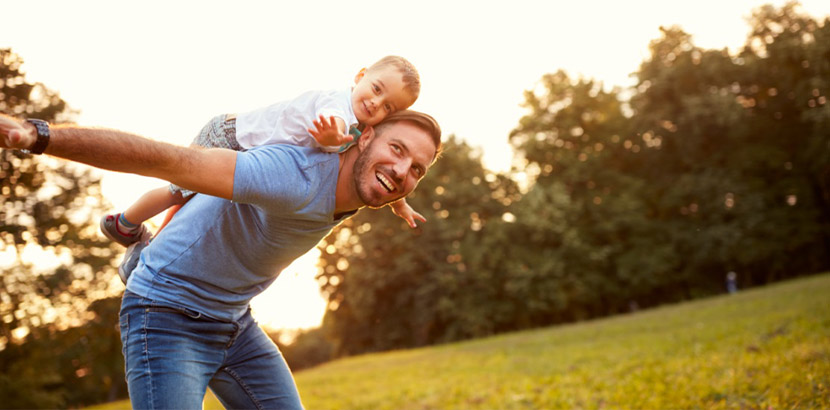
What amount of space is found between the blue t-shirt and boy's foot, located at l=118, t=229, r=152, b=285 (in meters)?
0.33

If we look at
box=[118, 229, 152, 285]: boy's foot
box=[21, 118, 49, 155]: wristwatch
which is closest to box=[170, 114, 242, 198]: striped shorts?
box=[118, 229, 152, 285]: boy's foot

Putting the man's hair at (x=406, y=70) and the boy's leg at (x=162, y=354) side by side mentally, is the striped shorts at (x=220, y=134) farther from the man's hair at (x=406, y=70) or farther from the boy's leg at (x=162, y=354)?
the man's hair at (x=406, y=70)

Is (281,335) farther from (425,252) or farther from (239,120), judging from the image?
(239,120)

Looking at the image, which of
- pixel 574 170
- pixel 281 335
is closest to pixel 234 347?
pixel 574 170

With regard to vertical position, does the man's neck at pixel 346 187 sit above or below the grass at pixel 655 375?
above

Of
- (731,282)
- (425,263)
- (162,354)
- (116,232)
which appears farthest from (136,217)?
(731,282)

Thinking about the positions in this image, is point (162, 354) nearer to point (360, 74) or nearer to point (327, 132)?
point (327, 132)

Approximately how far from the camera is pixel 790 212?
104 ft

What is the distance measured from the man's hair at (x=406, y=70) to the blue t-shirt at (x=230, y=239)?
4.11ft

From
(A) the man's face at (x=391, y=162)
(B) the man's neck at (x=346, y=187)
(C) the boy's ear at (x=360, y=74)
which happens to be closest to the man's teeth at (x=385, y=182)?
(A) the man's face at (x=391, y=162)

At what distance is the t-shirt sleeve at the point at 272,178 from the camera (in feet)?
6.91

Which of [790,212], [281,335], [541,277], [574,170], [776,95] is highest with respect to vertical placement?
[776,95]

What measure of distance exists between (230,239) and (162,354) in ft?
1.73

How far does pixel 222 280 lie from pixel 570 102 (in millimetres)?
34196
